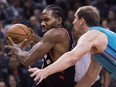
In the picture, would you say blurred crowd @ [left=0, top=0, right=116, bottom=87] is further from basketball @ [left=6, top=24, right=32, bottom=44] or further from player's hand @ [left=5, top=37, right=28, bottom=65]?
player's hand @ [left=5, top=37, right=28, bottom=65]

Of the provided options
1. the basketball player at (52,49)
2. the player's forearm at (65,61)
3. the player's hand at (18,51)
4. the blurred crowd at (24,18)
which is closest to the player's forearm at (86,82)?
the basketball player at (52,49)

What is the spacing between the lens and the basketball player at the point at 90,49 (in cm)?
485

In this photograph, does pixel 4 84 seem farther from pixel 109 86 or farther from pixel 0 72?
pixel 109 86

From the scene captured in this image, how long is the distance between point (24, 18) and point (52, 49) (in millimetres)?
7195

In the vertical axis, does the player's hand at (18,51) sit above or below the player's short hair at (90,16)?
below

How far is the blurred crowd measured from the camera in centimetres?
1040

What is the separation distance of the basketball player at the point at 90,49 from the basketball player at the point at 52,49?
1.87ft

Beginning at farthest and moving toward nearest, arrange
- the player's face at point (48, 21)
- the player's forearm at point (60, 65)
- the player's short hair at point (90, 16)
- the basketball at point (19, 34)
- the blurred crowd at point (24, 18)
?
the blurred crowd at point (24, 18)
the basketball at point (19, 34)
the player's face at point (48, 21)
the player's short hair at point (90, 16)
the player's forearm at point (60, 65)

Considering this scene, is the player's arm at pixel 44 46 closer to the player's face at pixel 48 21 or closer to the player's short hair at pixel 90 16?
the player's face at pixel 48 21

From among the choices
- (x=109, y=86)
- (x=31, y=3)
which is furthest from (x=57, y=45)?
(x=31, y=3)

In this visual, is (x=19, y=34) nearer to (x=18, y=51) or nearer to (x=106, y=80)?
(x=18, y=51)

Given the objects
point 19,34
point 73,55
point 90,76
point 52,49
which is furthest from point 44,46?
point 73,55

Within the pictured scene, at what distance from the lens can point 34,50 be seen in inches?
256

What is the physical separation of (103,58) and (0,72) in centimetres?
504
